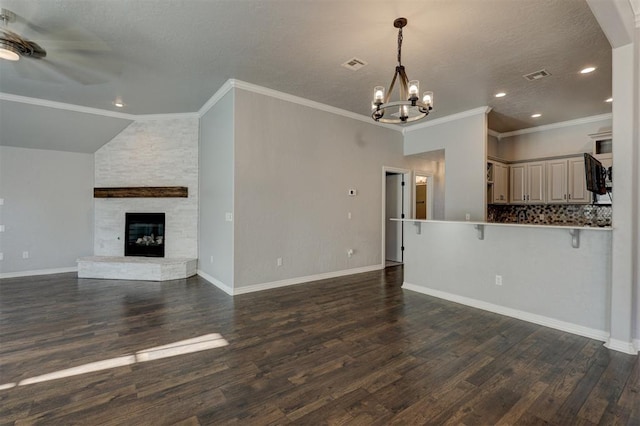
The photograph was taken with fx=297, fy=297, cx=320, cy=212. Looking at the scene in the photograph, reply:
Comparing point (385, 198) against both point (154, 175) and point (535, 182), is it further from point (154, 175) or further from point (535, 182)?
point (154, 175)

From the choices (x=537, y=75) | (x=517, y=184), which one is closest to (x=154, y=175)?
(x=537, y=75)

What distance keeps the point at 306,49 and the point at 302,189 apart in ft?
7.48

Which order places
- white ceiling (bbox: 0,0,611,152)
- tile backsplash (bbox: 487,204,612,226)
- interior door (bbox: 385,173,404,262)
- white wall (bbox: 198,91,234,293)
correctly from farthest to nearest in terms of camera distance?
interior door (bbox: 385,173,404,262)
tile backsplash (bbox: 487,204,612,226)
white wall (bbox: 198,91,234,293)
white ceiling (bbox: 0,0,611,152)

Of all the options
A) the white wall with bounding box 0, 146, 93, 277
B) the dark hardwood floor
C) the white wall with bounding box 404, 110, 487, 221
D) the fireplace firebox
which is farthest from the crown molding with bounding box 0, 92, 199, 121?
the white wall with bounding box 404, 110, 487, 221

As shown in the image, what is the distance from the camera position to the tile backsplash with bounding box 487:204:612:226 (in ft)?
18.8

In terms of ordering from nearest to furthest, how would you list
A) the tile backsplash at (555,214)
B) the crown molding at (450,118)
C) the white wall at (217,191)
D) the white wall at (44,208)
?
1. the white wall at (217,191)
2. the crown molding at (450,118)
3. the white wall at (44,208)
4. the tile backsplash at (555,214)

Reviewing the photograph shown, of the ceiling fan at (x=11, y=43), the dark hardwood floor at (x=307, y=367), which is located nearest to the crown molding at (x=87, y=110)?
the ceiling fan at (x=11, y=43)

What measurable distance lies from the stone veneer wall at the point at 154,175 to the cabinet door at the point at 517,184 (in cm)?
671

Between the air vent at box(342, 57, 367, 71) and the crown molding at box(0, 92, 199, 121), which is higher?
the air vent at box(342, 57, 367, 71)

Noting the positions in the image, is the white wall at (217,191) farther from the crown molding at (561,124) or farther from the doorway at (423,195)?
the crown molding at (561,124)

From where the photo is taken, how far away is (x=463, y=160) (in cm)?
570

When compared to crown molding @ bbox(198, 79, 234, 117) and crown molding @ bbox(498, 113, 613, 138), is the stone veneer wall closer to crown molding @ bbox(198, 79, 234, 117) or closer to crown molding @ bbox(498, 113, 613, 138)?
crown molding @ bbox(198, 79, 234, 117)

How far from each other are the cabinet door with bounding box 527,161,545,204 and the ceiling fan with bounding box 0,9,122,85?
24.7ft

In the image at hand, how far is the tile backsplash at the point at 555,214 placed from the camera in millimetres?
5734
